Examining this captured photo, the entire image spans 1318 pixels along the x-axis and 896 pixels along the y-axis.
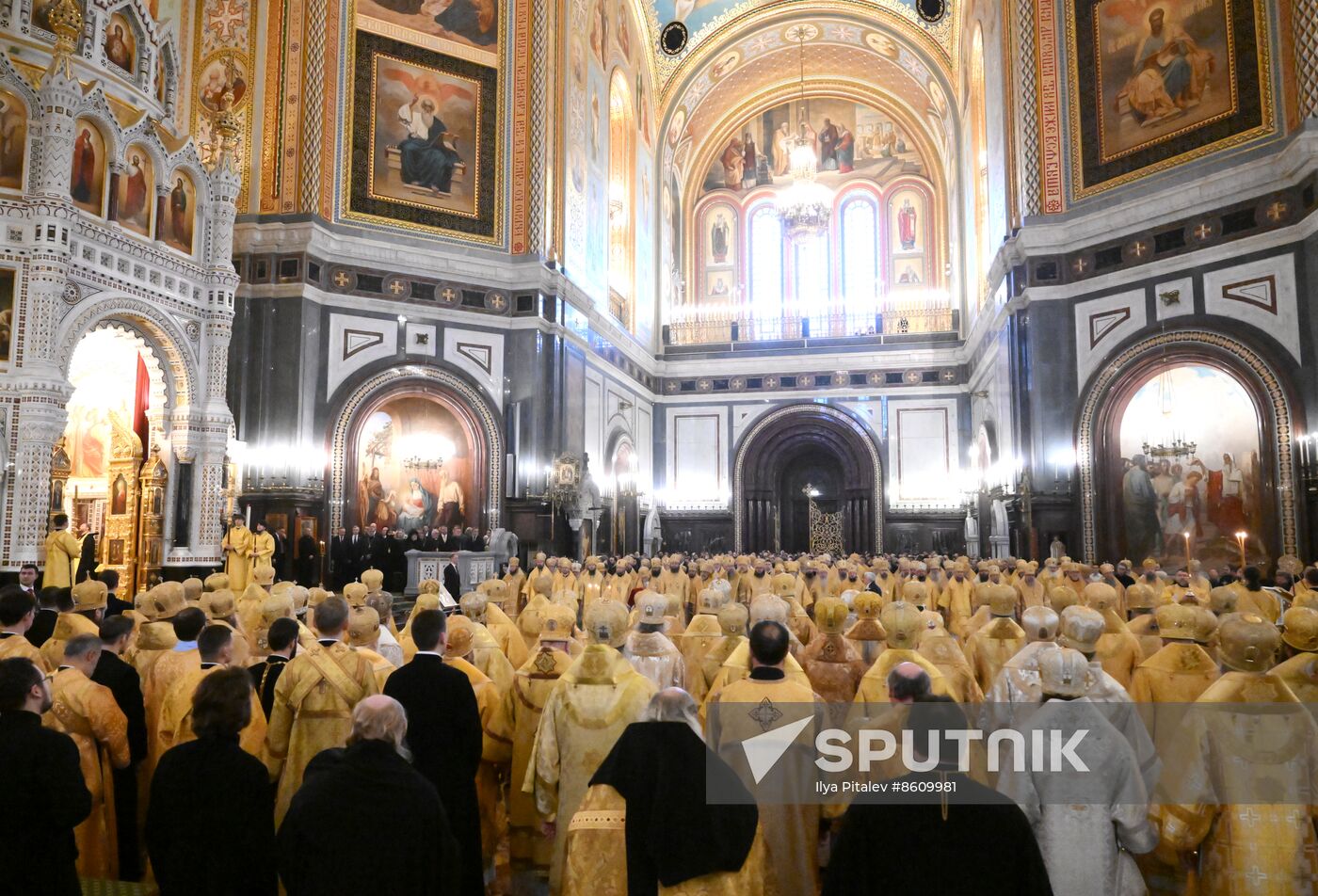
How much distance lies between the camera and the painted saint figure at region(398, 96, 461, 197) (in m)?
20.7

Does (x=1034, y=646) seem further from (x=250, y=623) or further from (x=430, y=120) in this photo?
(x=430, y=120)

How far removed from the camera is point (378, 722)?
9.58 ft

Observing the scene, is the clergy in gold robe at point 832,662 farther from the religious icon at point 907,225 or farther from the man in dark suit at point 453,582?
the religious icon at point 907,225

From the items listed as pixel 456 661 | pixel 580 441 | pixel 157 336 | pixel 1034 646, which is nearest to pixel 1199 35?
pixel 580 441

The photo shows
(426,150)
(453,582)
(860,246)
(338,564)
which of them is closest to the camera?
(453,582)

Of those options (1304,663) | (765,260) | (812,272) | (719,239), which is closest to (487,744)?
(1304,663)

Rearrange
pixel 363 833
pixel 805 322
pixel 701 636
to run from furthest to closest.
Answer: pixel 805 322
pixel 701 636
pixel 363 833

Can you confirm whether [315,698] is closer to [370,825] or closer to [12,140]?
[370,825]

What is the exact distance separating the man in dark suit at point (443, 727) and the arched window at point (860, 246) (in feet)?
96.5

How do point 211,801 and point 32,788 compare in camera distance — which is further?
point 32,788

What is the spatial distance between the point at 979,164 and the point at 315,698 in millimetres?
24896

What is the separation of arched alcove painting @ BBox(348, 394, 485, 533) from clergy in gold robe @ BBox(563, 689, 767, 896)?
17461 millimetres

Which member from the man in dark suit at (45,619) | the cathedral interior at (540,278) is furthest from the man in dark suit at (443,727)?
the cathedral interior at (540,278)

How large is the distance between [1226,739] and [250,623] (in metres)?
6.52
